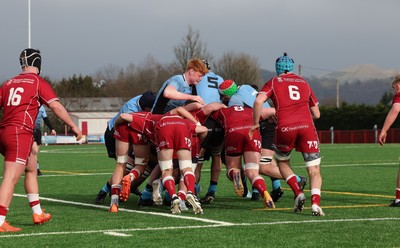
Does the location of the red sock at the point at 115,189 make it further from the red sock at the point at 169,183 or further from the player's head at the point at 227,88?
the player's head at the point at 227,88

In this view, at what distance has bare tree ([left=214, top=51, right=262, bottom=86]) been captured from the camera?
96.2 m

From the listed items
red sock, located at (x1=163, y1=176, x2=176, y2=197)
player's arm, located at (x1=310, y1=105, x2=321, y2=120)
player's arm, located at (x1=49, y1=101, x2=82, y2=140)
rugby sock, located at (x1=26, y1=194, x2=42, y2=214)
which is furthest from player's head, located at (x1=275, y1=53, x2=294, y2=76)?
rugby sock, located at (x1=26, y1=194, x2=42, y2=214)

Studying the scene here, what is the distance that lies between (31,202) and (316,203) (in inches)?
138

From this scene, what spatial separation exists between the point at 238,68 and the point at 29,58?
8769 centimetres

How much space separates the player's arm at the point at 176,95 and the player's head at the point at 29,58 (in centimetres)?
210

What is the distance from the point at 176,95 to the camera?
11445 millimetres

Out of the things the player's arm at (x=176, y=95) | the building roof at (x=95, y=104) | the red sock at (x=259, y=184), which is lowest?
the building roof at (x=95, y=104)

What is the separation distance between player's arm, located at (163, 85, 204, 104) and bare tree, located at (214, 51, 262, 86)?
83.7 meters

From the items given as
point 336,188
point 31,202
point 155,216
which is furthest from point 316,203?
point 336,188

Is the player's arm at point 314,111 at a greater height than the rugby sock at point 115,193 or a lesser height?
greater

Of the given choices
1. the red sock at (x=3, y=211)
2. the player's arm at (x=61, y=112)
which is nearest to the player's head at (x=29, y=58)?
the player's arm at (x=61, y=112)

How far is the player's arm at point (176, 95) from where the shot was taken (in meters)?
11.4

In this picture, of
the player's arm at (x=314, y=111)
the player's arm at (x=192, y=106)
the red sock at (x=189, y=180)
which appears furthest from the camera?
the player's arm at (x=192, y=106)

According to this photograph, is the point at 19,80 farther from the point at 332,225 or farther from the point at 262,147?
the point at 262,147
